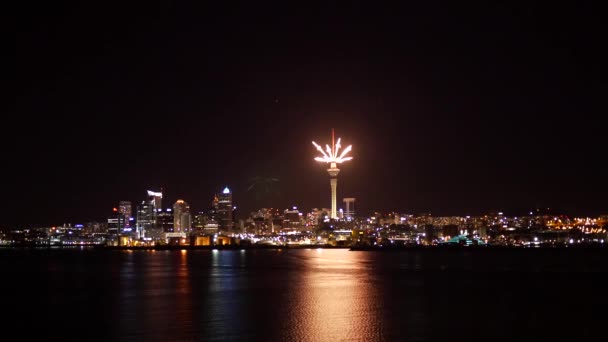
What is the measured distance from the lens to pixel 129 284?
3897 cm

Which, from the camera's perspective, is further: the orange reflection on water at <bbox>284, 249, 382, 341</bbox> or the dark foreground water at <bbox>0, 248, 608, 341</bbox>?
the dark foreground water at <bbox>0, 248, 608, 341</bbox>

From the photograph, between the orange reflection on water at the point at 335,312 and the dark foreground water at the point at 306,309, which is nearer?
the orange reflection on water at the point at 335,312

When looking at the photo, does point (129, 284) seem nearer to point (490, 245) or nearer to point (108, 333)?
point (108, 333)

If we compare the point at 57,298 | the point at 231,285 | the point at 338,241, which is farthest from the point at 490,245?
the point at 57,298

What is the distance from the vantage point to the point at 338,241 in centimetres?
14262

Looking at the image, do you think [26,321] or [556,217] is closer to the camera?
[26,321]

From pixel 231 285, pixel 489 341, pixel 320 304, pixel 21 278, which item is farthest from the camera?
pixel 21 278

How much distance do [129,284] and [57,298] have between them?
745 cm

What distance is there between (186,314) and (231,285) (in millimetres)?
12750

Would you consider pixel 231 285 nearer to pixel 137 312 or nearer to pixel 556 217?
pixel 137 312

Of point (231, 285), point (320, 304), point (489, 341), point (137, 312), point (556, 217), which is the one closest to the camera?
point (489, 341)

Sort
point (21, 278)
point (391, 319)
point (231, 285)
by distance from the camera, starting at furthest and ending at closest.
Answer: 1. point (21, 278)
2. point (231, 285)
3. point (391, 319)

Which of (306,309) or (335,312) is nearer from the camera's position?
(335,312)

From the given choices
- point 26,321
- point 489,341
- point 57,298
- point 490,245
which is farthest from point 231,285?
point 490,245
